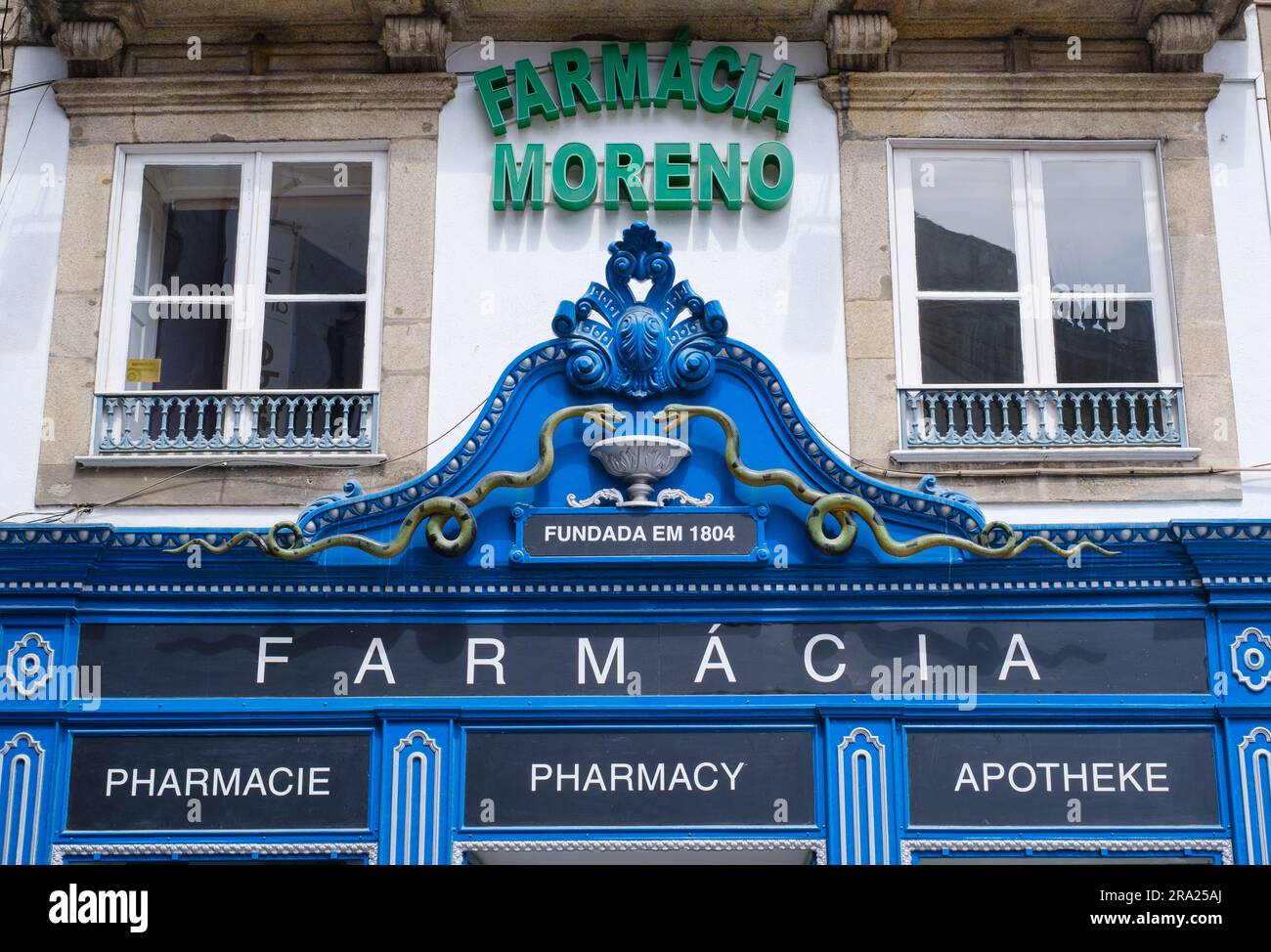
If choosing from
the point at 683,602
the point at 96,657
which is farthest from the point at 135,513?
the point at 683,602

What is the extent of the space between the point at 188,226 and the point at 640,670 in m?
4.01

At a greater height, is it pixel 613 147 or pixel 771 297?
pixel 613 147

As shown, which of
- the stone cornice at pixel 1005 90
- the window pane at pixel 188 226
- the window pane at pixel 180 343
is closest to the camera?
the window pane at pixel 180 343

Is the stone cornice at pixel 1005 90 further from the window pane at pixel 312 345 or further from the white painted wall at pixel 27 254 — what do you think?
the white painted wall at pixel 27 254

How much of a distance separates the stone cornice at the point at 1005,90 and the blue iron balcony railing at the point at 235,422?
11.5ft

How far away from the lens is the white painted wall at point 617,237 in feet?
33.7

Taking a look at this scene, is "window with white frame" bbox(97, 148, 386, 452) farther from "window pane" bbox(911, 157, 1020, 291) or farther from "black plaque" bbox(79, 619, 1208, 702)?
"window pane" bbox(911, 157, 1020, 291)

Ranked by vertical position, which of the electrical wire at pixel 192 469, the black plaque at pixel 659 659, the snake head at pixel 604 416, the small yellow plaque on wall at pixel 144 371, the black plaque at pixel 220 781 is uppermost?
the small yellow plaque on wall at pixel 144 371

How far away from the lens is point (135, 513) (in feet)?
33.0

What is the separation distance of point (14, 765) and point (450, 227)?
394 cm

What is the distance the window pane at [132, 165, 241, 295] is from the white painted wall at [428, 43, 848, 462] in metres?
1.36

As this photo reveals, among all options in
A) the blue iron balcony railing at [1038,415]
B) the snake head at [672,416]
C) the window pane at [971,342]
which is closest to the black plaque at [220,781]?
the snake head at [672,416]

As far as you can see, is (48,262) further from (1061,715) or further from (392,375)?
(1061,715)

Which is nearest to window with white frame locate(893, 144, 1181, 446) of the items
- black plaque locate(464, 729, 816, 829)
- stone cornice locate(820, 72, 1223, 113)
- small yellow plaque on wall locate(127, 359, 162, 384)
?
stone cornice locate(820, 72, 1223, 113)
